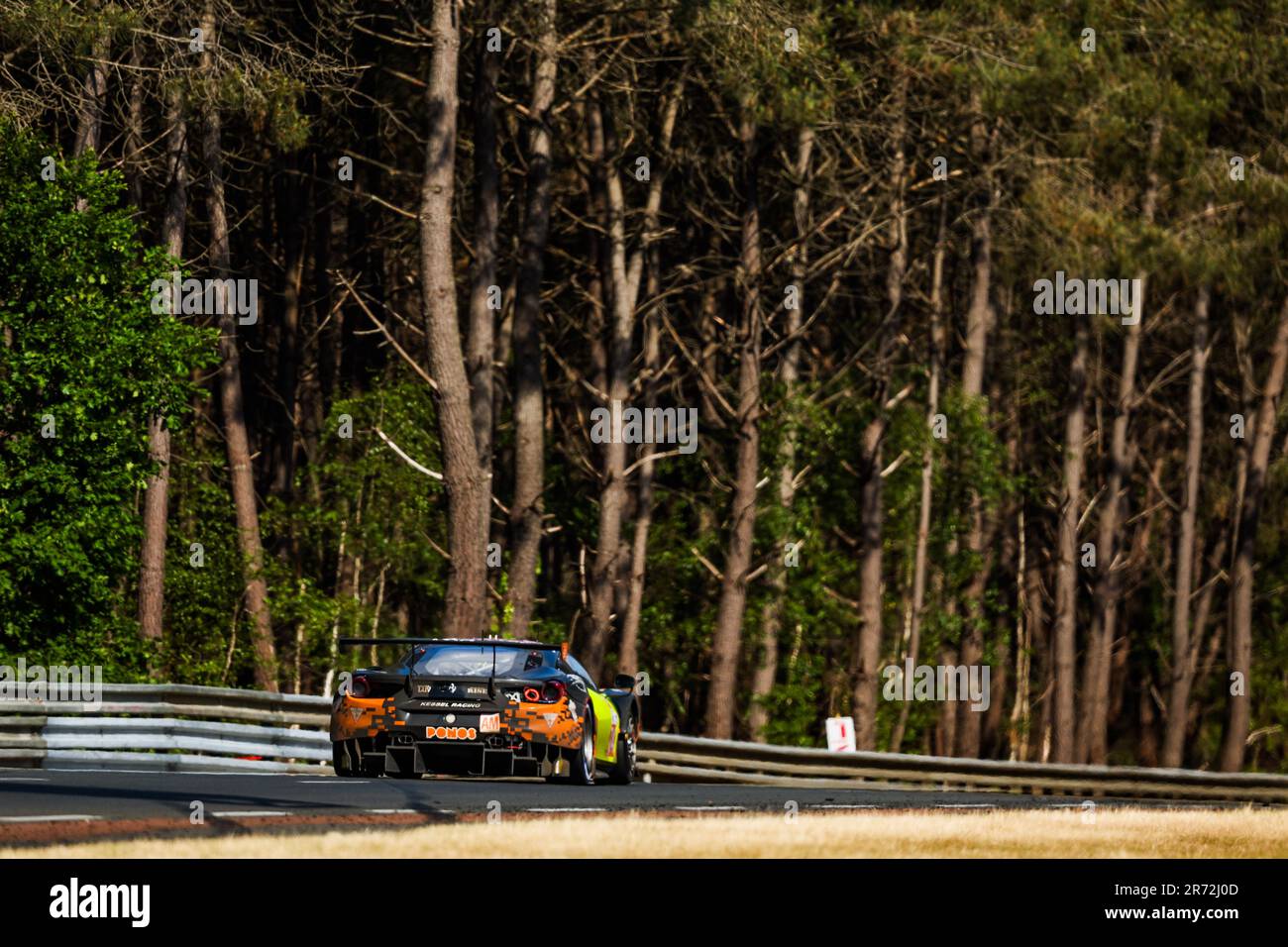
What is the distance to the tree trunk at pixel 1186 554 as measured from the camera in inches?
1884

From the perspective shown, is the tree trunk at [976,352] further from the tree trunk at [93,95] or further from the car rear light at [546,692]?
the car rear light at [546,692]

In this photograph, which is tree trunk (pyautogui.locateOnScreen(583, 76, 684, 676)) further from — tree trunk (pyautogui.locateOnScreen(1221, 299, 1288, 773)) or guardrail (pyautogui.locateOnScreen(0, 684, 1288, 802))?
tree trunk (pyautogui.locateOnScreen(1221, 299, 1288, 773))

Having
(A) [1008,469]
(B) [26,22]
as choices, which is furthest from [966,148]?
(B) [26,22]

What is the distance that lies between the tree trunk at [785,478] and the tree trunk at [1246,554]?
471 inches

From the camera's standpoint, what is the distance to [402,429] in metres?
37.3

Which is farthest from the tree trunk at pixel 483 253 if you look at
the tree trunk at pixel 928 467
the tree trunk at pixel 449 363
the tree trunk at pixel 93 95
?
the tree trunk at pixel 928 467

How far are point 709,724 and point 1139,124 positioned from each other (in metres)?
12.6

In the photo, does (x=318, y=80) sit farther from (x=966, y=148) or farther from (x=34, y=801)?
(x=34, y=801)

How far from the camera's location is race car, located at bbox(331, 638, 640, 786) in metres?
17.6

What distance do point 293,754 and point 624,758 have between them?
4524 millimetres

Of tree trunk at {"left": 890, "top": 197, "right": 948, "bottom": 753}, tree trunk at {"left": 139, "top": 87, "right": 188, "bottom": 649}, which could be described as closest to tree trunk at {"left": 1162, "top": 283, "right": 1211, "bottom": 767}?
tree trunk at {"left": 890, "top": 197, "right": 948, "bottom": 753}

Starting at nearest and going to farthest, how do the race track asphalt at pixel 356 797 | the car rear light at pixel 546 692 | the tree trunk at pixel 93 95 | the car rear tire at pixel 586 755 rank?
the race track asphalt at pixel 356 797
the car rear light at pixel 546 692
the car rear tire at pixel 586 755
the tree trunk at pixel 93 95

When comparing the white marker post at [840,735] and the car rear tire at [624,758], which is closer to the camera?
the car rear tire at [624,758]

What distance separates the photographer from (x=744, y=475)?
38.7 m
